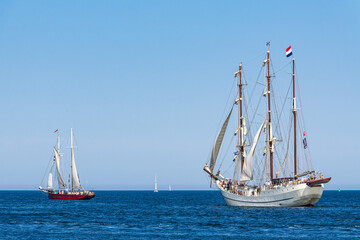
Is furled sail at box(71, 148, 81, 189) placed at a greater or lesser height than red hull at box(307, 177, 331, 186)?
greater

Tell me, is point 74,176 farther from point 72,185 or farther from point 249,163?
point 249,163

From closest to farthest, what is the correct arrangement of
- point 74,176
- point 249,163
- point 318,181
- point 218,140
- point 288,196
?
point 318,181, point 288,196, point 249,163, point 218,140, point 74,176

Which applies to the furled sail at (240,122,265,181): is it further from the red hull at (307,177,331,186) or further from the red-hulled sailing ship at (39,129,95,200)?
the red-hulled sailing ship at (39,129,95,200)

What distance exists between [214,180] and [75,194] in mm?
59207

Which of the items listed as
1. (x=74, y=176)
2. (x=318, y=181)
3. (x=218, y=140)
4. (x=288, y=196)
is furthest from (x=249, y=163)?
(x=74, y=176)

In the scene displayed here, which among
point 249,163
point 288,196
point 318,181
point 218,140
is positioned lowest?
point 288,196

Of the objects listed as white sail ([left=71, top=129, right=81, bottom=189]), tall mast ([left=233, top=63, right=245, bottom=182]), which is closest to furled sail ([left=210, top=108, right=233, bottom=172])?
tall mast ([left=233, top=63, right=245, bottom=182])

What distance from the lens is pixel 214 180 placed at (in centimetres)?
9950

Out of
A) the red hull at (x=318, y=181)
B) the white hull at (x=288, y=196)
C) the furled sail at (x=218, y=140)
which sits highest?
the furled sail at (x=218, y=140)

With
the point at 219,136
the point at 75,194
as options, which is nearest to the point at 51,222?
the point at 219,136

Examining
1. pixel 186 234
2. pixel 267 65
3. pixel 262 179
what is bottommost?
pixel 186 234

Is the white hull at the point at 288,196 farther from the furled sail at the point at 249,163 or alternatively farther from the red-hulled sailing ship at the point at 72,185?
the red-hulled sailing ship at the point at 72,185

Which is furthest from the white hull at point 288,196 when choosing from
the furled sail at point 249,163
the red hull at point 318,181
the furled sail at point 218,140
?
the furled sail at point 218,140

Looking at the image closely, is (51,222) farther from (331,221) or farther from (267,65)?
(267,65)
